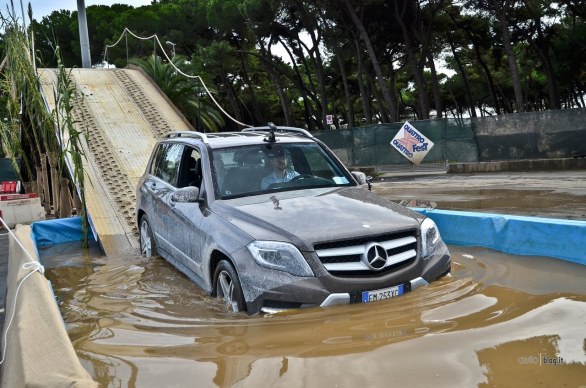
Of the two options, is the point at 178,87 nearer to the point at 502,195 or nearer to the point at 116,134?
the point at 116,134

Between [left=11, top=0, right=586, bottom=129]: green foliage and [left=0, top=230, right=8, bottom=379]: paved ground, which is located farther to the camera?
[left=11, top=0, right=586, bottom=129]: green foliage

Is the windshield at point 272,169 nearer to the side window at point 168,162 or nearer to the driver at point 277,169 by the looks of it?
the driver at point 277,169

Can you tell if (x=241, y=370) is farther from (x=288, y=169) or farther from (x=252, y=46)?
(x=252, y=46)

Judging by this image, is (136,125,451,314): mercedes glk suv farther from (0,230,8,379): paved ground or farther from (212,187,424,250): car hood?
(0,230,8,379): paved ground

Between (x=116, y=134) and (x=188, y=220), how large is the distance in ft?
28.1

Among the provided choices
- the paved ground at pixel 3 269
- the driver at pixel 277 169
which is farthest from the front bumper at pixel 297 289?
the paved ground at pixel 3 269

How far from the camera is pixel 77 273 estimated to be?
746 centimetres

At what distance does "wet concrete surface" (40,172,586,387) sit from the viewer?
11.1 feet

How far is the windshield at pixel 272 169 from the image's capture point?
568cm

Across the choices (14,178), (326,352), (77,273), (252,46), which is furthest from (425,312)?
(252,46)

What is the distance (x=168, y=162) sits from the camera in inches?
287

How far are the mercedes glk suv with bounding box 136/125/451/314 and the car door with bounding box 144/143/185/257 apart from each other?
1.7 inches

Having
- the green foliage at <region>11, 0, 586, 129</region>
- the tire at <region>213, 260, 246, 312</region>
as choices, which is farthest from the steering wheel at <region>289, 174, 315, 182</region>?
the green foliage at <region>11, 0, 586, 129</region>

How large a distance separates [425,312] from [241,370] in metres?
1.47
